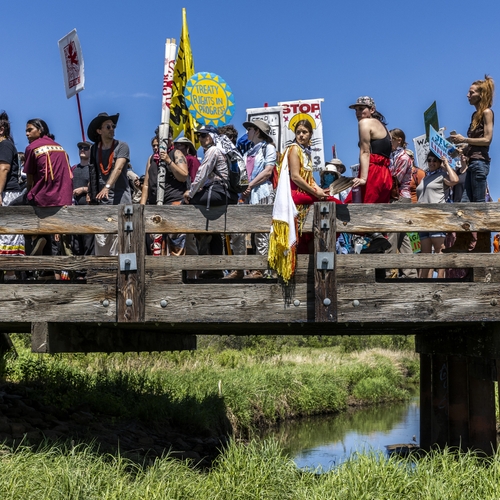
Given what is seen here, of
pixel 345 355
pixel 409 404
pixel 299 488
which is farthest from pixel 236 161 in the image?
pixel 345 355

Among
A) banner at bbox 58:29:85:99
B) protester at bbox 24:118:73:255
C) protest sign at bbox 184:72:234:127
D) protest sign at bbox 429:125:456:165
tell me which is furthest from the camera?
banner at bbox 58:29:85:99

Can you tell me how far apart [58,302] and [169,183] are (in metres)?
2.02

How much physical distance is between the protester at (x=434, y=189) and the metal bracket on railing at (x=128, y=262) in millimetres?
3221

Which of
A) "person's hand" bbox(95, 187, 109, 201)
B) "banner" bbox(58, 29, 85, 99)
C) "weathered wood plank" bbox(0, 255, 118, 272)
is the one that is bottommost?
"weathered wood plank" bbox(0, 255, 118, 272)

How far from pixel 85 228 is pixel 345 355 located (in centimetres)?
2578

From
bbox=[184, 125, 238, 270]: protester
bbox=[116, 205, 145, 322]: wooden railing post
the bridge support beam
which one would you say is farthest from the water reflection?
bbox=[116, 205, 145, 322]: wooden railing post

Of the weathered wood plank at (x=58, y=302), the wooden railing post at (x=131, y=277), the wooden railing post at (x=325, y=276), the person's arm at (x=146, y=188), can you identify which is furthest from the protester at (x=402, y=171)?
the weathered wood plank at (x=58, y=302)

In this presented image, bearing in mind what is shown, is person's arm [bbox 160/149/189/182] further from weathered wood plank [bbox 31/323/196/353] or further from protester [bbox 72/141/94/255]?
weathered wood plank [bbox 31/323/196/353]

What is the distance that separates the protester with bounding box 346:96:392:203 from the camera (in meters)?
7.74

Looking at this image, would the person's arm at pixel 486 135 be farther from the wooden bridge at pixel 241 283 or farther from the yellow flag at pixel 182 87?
the yellow flag at pixel 182 87

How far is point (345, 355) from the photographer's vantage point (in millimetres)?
32375

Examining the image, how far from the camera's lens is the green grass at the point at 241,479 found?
786 centimetres

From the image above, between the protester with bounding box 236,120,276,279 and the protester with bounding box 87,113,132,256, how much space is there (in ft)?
4.66

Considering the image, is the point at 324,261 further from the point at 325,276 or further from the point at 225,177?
the point at 225,177
